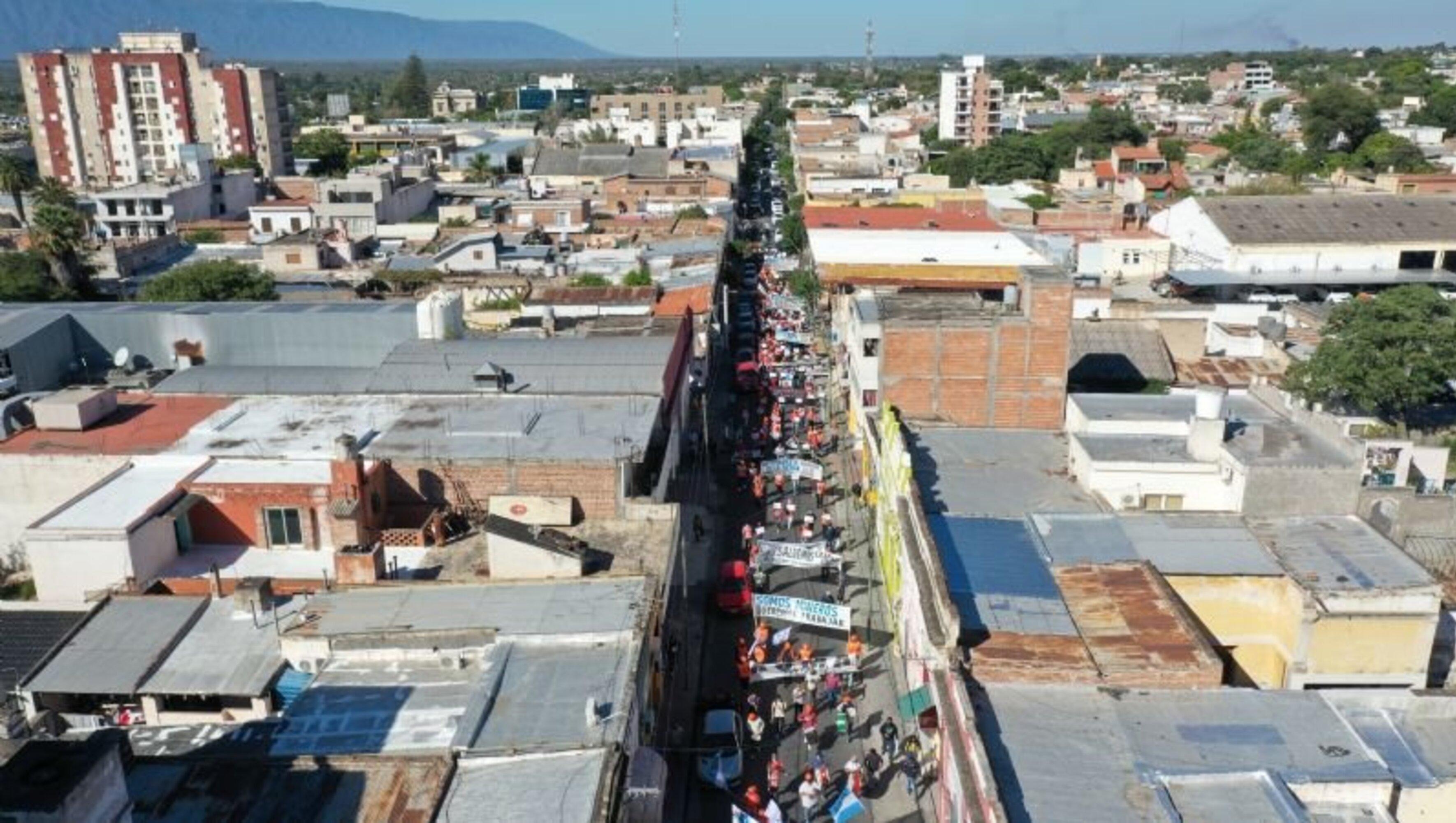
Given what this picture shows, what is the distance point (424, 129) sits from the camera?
130000mm

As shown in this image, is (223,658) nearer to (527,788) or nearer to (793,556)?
(527,788)

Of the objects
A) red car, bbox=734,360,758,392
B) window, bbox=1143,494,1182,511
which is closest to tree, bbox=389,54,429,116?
red car, bbox=734,360,758,392

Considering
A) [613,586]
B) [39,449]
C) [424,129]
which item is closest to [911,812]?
[613,586]

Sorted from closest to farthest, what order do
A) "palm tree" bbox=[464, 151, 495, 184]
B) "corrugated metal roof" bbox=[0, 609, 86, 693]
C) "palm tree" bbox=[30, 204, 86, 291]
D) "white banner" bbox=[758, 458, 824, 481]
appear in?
1. "corrugated metal roof" bbox=[0, 609, 86, 693]
2. "white banner" bbox=[758, 458, 824, 481]
3. "palm tree" bbox=[30, 204, 86, 291]
4. "palm tree" bbox=[464, 151, 495, 184]

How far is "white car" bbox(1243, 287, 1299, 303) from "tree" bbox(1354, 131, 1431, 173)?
125 ft

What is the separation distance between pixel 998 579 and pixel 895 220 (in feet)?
152

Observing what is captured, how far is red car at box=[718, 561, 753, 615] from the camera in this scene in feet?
85.3

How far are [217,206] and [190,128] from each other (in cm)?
3334

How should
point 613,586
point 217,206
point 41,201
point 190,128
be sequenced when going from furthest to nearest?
point 190,128 → point 217,206 → point 41,201 → point 613,586

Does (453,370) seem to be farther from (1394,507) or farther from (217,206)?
(217,206)

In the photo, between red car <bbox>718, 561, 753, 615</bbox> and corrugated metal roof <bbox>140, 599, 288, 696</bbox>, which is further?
red car <bbox>718, 561, 753, 615</bbox>

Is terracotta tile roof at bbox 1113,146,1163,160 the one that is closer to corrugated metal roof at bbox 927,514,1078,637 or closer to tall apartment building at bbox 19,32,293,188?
corrugated metal roof at bbox 927,514,1078,637

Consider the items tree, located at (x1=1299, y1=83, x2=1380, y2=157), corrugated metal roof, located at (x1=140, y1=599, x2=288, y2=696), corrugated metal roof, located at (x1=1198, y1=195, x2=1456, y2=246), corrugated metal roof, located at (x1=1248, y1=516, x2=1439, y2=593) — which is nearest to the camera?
corrugated metal roof, located at (x1=140, y1=599, x2=288, y2=696)

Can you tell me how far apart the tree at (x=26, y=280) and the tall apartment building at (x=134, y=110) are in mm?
52711
